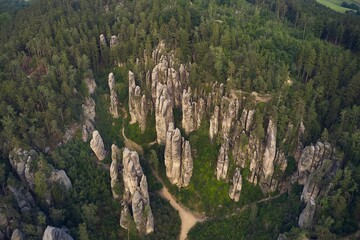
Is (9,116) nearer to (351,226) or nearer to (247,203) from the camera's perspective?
(247,203)

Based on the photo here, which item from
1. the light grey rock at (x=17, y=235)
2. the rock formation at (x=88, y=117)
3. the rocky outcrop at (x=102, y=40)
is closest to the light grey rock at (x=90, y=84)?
the rock formation at (x=88, y=117)

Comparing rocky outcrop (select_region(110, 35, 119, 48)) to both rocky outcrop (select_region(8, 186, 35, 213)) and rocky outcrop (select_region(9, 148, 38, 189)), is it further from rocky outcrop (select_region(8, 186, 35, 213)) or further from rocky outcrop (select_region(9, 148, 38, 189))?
rocky outcrop (select_region(8, 186, 35, 213))

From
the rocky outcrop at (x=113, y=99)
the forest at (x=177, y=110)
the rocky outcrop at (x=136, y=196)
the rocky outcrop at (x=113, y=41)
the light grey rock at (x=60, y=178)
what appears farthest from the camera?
the rocky outcrop at (x=113, y=41)

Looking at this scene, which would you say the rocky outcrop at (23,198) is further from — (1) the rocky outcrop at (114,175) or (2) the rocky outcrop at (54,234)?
(1) the rocky outcrop at (114,175)

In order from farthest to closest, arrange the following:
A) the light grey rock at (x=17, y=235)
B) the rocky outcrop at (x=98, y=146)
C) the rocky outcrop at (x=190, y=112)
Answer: the rocky outcrop at (x=190, y=112)
the rocky outcrop at (x=98, y=146)
the light grey rock at (x=17, y=235)

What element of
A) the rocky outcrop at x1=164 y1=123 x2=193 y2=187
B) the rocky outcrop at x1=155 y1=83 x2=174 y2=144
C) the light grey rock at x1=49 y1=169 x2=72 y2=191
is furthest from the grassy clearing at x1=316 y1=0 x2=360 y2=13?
the light grey rock at x1=49 y1=169 x2=72 y2=191

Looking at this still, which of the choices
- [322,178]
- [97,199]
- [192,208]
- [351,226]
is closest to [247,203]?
[192,208]
